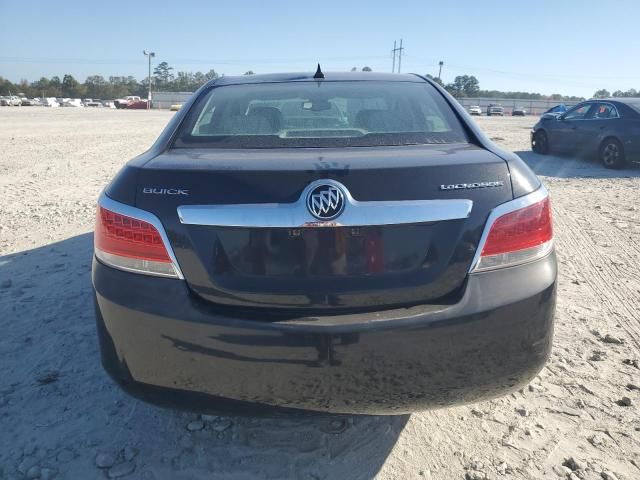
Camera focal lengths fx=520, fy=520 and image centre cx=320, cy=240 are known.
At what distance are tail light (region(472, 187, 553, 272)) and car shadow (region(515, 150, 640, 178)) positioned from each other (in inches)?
351

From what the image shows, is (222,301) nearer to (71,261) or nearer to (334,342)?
(334,342)

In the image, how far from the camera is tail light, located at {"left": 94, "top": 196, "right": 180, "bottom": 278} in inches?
73.1

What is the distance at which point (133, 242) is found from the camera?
1905 millimetres

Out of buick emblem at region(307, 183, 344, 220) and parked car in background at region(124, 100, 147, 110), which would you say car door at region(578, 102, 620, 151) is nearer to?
buick emblem at region(307, 183, 344, 220)

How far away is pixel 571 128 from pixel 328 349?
40.9 ft

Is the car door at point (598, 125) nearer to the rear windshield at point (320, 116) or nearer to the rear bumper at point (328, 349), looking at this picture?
the rear windshield at point (320, 116)

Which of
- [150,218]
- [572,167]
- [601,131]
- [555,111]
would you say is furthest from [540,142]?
[555,111]

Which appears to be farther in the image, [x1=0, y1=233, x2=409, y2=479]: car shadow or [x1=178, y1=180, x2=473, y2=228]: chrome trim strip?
[x1=0, y1=233, x2=409, y2=479]: car shadow

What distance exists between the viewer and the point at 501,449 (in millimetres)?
2303

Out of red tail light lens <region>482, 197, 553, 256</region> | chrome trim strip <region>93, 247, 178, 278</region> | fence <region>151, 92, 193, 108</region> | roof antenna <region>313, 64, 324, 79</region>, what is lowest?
chrome trim strip <region>93, 247, 178, 278</region>

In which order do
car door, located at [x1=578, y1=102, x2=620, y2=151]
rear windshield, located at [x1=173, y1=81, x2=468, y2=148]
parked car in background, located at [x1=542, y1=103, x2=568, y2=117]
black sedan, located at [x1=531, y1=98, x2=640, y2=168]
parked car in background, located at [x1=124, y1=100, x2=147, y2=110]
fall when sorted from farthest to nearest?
parked car in background, located at [x1=124, y1=100, x2=147, y2=110], parked car in background, located at [x1=542, y1=103, x2=568, y2=117], car door, located at [x1=578, y1=102, x2=620, y2=151], black sedan, located at [x1=531, y1=98, x2=640, y2=168], rear windshield, located at [x1=173, y1=81, x2=468, y2=148]

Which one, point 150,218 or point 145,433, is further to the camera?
point 145,433

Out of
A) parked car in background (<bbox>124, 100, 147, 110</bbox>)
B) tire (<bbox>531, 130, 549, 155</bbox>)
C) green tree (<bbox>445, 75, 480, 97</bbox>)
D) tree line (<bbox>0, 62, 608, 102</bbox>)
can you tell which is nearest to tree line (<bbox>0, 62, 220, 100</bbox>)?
tree line (<bbox>0, 62, 608, 102</bbox>)

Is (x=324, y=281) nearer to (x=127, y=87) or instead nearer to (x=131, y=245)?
(x=131, y=245)
